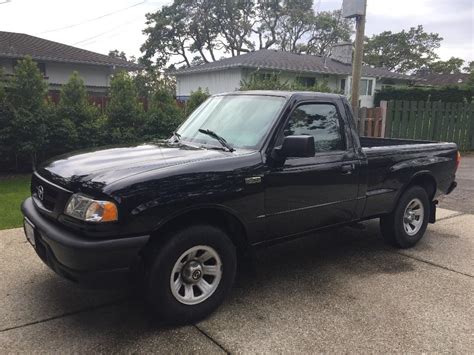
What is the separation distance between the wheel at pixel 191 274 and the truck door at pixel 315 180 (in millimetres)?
580

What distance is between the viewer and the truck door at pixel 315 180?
382 cm

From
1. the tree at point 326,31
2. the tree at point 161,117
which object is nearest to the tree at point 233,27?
the tree at point 326,31

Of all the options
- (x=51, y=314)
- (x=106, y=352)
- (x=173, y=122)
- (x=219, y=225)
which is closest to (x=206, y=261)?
(x=219, y=225)

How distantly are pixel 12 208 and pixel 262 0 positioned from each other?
136 ft

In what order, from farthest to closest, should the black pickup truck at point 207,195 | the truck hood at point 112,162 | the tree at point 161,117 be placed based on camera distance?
the tree at point 161,117 < the truck hood at point 112,162 < the black pickup truck at point 207,195

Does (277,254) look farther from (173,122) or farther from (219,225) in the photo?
(173,122)

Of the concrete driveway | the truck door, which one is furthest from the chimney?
the truck door

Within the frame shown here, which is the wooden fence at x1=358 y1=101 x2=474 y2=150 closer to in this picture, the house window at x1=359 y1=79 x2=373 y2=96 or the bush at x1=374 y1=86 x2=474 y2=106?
the bush at x1=374 y1=86 x2=474 y2=106

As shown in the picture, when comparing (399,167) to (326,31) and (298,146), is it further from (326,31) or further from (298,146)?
(326,31)

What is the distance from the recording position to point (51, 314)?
11.4 ft

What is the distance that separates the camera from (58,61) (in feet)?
74.8

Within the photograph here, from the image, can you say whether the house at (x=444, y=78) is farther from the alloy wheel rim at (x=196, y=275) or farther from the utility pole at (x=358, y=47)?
the alloy wheel rim at (x=196, y=275)

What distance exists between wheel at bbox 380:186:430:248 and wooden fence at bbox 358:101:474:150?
678cm

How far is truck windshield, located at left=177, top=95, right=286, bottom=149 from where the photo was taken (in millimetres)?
3910
